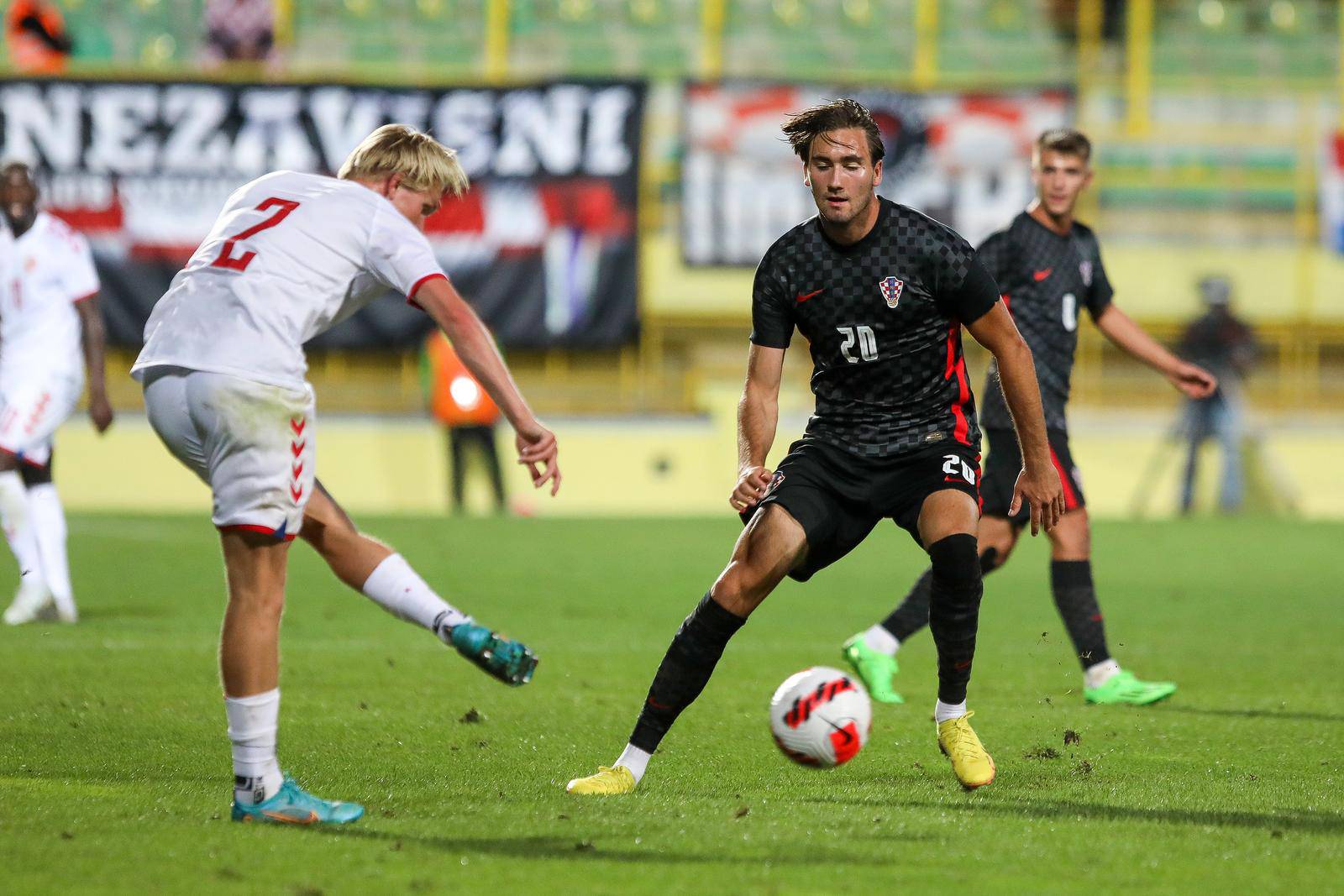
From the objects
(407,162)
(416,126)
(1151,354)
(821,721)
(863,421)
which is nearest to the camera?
(407,162)

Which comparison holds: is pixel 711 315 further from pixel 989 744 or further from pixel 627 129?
pixel 989 744

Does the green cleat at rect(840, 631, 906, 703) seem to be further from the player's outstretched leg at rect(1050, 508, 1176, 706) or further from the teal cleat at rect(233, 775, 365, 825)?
the teal cleat at rect(233, 775, 365, 825)

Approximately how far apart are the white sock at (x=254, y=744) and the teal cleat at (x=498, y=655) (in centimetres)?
51

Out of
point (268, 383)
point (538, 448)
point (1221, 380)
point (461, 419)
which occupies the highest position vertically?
point (268, 383)

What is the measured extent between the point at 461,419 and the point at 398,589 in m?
14.2

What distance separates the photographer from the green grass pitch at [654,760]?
169 inches

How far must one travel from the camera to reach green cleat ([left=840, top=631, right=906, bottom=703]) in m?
7.36

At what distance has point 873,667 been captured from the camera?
291 inches

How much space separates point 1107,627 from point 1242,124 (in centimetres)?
1403

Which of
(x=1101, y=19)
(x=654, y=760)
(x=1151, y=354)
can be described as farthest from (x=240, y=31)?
(x=654, y=760)

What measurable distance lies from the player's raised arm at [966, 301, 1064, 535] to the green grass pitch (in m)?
0.85

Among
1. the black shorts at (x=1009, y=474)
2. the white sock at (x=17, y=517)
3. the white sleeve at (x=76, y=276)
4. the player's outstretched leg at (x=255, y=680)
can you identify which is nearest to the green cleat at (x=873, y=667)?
the black shorts at (x=1009, y=474)

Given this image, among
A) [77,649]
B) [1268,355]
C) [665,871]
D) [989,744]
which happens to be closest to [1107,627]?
[989,744]

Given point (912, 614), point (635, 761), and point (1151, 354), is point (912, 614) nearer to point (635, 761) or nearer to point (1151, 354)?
point (1151, 354)
